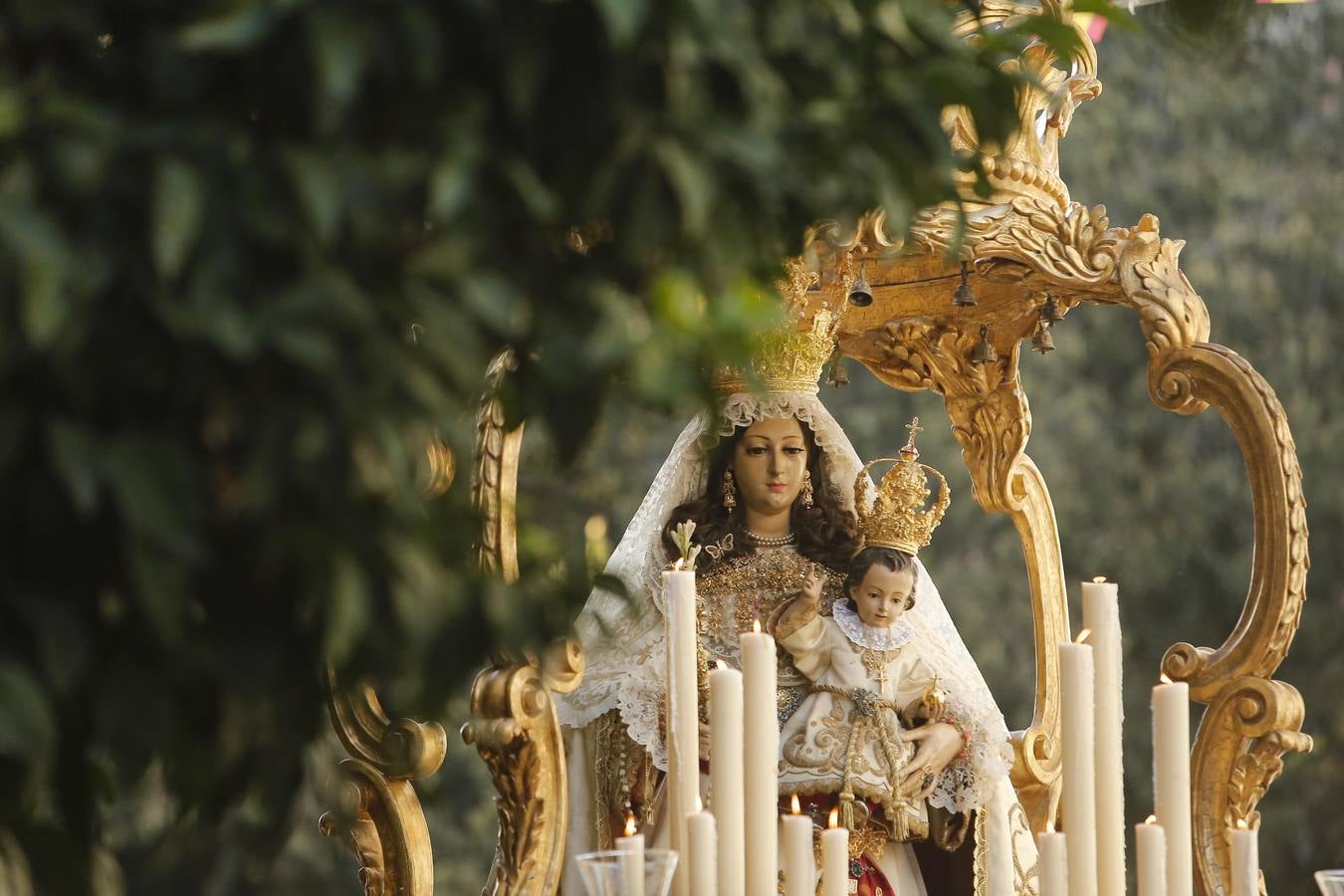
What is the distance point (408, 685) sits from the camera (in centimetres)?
126

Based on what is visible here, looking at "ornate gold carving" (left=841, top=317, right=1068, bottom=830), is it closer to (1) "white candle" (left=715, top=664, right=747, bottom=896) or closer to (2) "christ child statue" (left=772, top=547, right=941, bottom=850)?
(2) "christ child statue" (left=772, top=547, right=941, bottom=850)

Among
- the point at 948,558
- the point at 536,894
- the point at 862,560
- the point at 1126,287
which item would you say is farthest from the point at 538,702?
the point at 948,558

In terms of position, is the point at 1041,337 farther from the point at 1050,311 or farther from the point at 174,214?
the point at 174,214

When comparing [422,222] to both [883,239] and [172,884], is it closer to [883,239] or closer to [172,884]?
[172,884]

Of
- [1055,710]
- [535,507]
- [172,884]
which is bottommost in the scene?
[172,884]

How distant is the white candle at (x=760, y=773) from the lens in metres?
2.21

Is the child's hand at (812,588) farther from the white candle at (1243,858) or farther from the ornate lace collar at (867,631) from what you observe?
the white candle at (1243,858)

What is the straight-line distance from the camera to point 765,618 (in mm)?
3713

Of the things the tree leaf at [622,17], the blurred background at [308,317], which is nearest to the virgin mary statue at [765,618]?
the blurred background at [308,317]

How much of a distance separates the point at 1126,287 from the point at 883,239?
0.53m

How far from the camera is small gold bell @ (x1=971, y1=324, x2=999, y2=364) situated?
408 cm

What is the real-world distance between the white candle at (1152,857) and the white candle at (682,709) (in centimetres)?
52

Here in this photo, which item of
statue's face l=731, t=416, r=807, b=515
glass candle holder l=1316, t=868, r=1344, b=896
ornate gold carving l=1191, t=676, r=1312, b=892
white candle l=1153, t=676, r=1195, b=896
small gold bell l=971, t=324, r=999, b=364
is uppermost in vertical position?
small gold bell l=971, t=324, r=999, b=364

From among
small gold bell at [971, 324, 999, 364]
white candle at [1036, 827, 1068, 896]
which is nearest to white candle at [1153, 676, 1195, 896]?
white candle at [1036, 827, 1068, 896]
